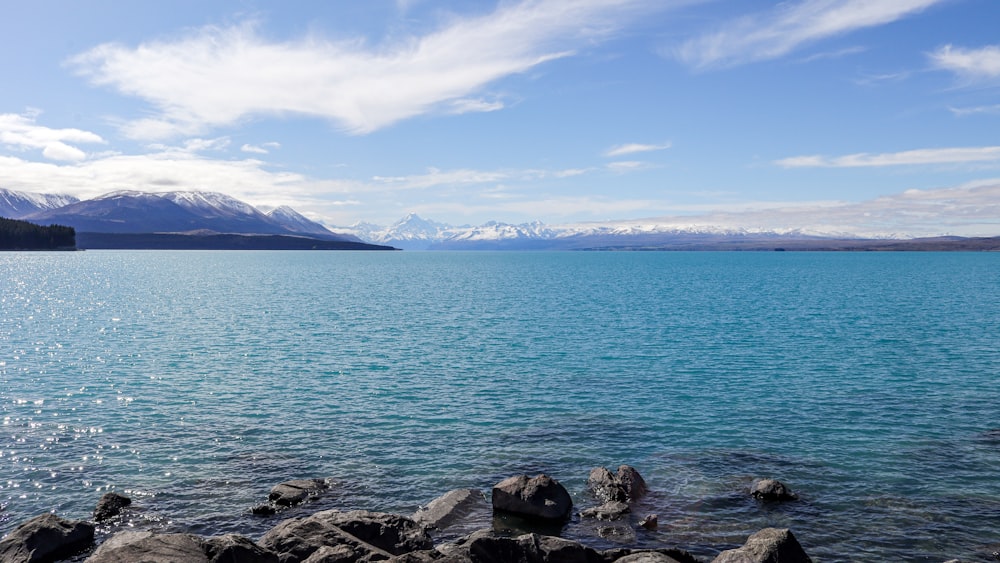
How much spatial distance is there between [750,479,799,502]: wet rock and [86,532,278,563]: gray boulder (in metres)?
20.7

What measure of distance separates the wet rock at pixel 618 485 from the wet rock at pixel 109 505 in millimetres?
20880

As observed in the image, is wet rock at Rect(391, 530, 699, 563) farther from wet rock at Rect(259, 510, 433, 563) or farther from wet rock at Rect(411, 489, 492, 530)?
wet rock at Rect(411, 489, 492, 530)

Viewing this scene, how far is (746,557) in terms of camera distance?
67.5 feet

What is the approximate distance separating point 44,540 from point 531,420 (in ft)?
84.6

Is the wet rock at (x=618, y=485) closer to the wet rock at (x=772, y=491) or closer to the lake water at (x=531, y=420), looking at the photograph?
Answer: the lake water at (x=531, y=420)

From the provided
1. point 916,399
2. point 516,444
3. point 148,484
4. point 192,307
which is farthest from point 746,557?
point 192,307

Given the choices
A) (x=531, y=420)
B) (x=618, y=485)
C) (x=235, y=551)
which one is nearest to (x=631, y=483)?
(x=618, y=485)

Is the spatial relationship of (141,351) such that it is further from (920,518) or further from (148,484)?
(920,518)

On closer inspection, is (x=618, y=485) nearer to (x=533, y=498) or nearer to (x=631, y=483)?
(x=631, y=483)

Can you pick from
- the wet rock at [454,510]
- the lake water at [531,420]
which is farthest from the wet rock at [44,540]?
the wet rock at [454,510]

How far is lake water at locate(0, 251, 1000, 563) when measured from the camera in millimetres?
27719

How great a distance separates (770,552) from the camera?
20.6 meters

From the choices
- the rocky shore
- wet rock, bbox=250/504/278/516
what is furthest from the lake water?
the rocky shore

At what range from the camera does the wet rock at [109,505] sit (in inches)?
1051
